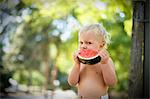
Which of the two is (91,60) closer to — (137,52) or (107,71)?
(107,71)

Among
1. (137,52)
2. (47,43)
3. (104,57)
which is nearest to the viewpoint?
(104,57)

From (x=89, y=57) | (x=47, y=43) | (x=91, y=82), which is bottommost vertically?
(x=47, y=43)

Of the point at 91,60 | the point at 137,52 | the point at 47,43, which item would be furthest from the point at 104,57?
the point at 47,43

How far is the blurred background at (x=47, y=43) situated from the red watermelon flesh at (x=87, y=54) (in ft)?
3.85

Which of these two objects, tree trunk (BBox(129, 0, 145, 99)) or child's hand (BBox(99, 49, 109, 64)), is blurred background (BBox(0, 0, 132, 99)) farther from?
child's hand (BBox(99, 49, 109, 64))

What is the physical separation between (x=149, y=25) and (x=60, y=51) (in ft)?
7.20

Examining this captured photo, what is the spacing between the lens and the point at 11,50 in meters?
3.71

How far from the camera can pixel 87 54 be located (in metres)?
1.17

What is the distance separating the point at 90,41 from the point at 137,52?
64 centimetres

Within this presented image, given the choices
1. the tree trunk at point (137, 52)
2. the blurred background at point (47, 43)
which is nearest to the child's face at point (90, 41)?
the tree trunk at point (137, 52)

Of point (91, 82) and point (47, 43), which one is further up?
point (91, 82)

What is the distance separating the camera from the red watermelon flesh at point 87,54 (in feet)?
3.81

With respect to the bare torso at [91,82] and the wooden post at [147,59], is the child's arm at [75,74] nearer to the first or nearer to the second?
the bare torso at [91,82]

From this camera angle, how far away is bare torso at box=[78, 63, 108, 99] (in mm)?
1212
